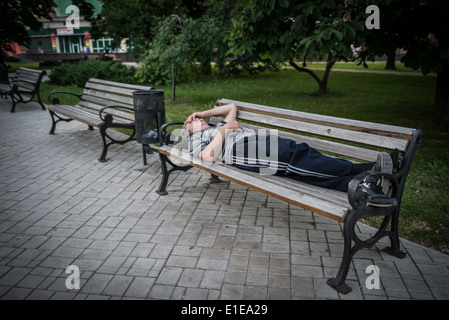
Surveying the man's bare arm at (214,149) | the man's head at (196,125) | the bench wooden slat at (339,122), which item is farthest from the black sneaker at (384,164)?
Result: the man's head at (196,125)

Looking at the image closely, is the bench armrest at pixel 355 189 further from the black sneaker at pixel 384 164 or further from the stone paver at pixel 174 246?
the stone paver at pixel 174 246

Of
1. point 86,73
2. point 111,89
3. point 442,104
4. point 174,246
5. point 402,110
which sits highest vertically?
point 86,73

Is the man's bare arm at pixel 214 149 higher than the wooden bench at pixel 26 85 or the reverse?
the reverse

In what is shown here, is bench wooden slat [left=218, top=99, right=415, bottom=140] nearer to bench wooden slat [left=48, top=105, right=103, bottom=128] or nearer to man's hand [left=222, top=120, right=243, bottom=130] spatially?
man's hand [left=222, top=120, right=243, bottom=130]

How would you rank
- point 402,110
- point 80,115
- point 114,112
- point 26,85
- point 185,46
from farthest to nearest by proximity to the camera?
point 26,85
point 185,46
point 402,110
point 80,115
point 114,112

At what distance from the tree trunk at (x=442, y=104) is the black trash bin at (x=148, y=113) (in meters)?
5.70

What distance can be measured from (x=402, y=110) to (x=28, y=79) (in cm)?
1068

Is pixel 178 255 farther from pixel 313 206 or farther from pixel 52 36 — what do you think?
pixel 52 36

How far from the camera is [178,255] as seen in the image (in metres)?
3.25

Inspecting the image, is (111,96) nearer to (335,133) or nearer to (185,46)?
(185,46)

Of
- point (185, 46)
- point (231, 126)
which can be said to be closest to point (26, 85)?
point (185, 46)

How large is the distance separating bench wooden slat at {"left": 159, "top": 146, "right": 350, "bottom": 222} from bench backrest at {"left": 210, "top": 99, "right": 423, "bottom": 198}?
2.07ft

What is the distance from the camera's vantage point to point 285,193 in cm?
307

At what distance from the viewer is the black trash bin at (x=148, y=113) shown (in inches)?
207
